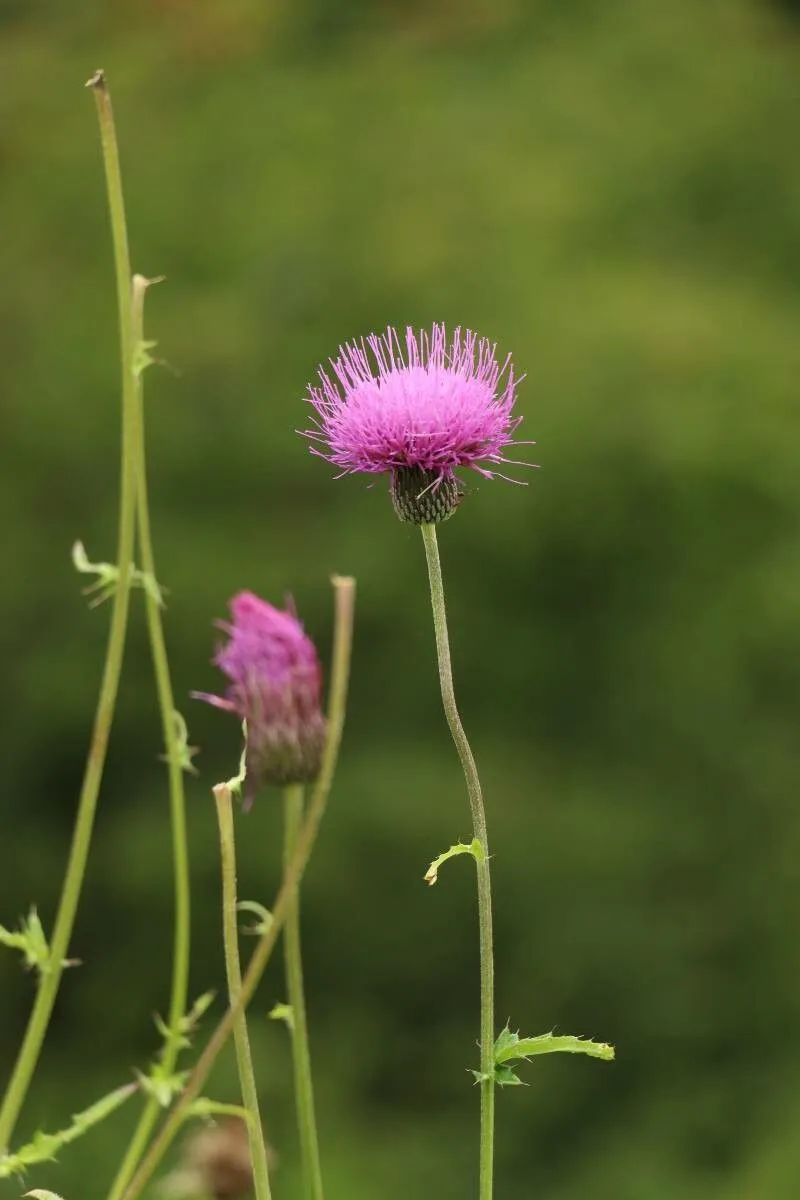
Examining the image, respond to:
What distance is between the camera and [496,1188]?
11.0ft

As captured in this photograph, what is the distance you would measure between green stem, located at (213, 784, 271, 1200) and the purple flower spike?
0.06m

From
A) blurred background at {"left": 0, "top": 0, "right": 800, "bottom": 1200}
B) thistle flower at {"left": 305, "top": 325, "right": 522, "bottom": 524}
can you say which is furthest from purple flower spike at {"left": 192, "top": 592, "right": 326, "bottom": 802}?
blurred background at {"left": 0, "top": 0, "right": 800, "bottom": 1200}

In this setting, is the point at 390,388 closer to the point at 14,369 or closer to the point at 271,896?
the point at 271,896

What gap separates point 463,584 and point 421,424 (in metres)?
2.68

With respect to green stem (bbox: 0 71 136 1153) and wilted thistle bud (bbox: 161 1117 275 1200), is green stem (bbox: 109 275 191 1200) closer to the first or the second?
green stem (bbox: 0 71 136 1153)

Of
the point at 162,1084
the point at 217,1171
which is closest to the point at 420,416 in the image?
the point at 162,1084

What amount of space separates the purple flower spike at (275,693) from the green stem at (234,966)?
0.06m

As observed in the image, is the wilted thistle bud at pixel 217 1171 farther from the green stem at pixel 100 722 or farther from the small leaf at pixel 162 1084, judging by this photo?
the green stem at pixel 100 722

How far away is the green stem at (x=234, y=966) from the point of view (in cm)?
90

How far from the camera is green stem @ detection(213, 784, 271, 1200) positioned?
90 cm

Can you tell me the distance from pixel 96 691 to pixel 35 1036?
9.05 feet

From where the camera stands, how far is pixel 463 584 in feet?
12.3

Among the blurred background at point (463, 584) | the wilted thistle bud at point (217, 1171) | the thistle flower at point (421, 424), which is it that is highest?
the blurred background at point (463, 584)

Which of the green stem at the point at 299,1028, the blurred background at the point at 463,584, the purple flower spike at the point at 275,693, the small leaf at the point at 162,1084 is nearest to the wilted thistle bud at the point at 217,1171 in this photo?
the small leaf at the point at 162,1084
